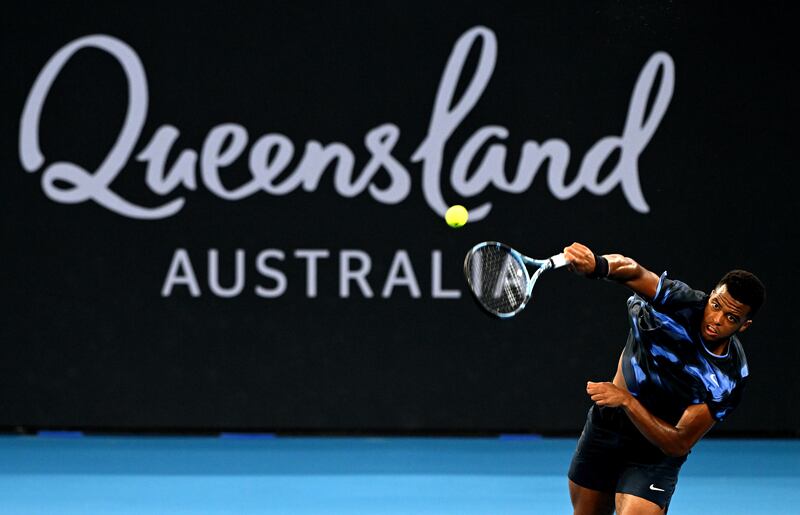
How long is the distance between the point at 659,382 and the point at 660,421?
0.47 ft

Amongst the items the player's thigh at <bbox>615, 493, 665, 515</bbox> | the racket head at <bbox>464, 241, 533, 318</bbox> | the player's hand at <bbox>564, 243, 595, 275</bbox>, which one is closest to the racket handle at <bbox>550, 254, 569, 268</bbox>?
the player's hand at <bbox>564, 243, 595, 275</bbox>

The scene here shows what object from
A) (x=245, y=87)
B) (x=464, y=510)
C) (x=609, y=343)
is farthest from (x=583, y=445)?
(x=245, y=87)

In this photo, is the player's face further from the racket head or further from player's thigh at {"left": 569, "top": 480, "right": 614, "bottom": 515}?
player's thigh at {"left": 569, "top": 480, "right": 614, "bottom": 515}

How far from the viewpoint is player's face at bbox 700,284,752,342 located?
4039 mm

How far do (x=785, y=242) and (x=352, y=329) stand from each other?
9.35 feet

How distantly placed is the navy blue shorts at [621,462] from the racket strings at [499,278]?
1.69 feet

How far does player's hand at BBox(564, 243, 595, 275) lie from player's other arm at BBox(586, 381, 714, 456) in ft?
1.27

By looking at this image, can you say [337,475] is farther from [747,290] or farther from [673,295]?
[747,290]

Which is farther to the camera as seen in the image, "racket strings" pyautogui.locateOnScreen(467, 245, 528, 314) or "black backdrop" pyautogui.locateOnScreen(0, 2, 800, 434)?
"black backdrop" pyautogui.locateOnScreen(0, 2, 800, 434)

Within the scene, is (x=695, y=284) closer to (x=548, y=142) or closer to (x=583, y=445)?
(x=548, y=142)

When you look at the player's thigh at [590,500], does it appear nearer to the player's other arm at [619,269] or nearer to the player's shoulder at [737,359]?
the player's shoulder at [737,359]

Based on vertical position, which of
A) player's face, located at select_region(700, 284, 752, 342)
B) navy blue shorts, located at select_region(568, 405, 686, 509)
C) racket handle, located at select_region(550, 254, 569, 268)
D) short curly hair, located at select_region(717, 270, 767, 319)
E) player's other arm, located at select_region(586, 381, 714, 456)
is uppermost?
racket handle, located at select_region(550, 254, 569, 268)

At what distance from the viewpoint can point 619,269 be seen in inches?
161

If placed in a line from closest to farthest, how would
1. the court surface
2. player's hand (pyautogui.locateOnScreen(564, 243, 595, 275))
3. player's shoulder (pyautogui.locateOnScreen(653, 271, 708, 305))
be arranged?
player's hand (pyautogui.locateOnScreen(564, 243, 595, 275)), player's shoulder (pyautogui.locateOnScreen(653, 271, 708, 305)), the court surface
